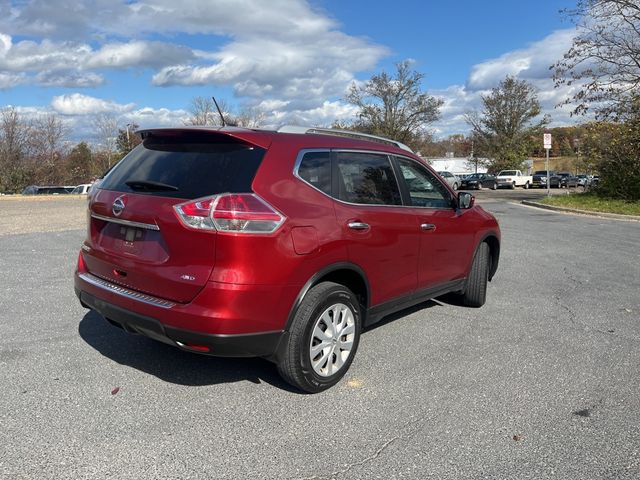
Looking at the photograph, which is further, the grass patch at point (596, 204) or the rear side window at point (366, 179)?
the grass patch at point (596, 204)

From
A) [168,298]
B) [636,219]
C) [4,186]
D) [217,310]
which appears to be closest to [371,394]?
[217,310]

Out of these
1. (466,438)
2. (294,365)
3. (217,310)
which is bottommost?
(466,438)

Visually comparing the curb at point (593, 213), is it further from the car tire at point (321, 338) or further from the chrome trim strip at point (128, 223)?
the chrome trim strip at point (128, 223)

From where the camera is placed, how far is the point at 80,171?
4338 centimetres

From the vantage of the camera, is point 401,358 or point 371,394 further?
point 401,358

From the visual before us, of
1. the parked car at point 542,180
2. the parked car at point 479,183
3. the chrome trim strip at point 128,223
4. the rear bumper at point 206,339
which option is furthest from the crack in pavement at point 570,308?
the parked car at point 542,180

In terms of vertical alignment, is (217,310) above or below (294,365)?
above

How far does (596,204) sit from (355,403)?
64.8 ft

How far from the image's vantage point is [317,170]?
370cm

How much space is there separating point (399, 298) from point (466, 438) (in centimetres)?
147

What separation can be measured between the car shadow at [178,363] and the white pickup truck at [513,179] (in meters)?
47.9

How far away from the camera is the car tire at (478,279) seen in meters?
5.61

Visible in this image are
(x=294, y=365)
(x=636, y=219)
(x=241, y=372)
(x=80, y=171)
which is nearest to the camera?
(x=294, y=365)

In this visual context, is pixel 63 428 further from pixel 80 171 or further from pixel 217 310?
pixel 80 171
